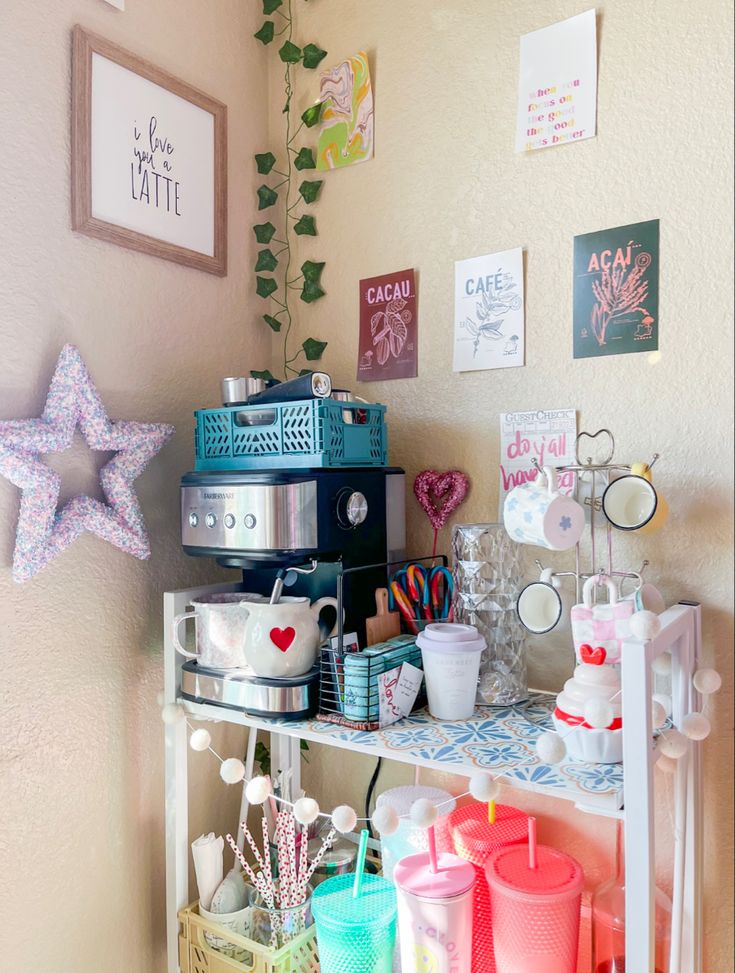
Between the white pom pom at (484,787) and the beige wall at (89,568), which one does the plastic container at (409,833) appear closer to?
the white pom pom at (484,787)

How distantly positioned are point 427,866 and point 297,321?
1.06 metres

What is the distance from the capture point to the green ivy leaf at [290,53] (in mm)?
1457

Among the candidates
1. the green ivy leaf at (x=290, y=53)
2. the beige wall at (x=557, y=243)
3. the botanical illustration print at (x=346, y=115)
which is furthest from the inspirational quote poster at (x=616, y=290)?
the green ivy leaf at (x=290, y=53)

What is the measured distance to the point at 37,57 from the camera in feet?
3.67

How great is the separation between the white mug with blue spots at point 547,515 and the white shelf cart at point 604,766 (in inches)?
6.4

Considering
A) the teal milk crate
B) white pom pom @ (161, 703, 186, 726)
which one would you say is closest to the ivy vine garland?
the teal milk crate

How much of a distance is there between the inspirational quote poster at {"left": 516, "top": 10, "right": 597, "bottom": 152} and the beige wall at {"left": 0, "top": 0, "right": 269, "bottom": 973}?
0.63 m

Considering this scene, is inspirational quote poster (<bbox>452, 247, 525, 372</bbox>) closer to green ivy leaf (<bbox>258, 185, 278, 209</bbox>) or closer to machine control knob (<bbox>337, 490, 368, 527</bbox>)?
machine control knob (<bbox>337, 490, 368, 527</bbox>)

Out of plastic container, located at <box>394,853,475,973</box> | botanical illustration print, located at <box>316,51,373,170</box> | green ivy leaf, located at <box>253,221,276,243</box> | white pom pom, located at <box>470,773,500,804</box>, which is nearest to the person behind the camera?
white pom pom, located at <box>470,773,500,804</box>

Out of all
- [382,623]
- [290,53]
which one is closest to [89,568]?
[382,623]

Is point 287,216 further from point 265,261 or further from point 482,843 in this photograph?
point 482,843

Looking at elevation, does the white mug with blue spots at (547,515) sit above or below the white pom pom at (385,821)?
above

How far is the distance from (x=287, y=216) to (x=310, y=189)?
10cm

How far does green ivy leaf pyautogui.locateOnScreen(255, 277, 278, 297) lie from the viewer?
1513mm
